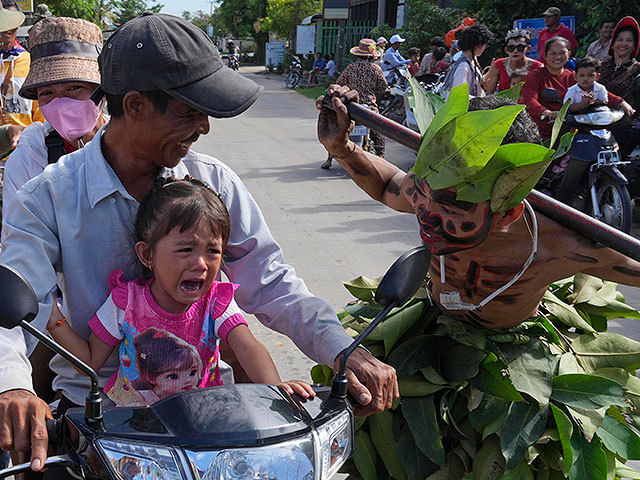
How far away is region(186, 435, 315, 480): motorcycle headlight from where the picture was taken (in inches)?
52.4

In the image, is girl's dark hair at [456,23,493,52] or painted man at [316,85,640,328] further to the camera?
girl's dark hair at [456,23,493,52]

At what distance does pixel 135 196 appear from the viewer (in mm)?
2215

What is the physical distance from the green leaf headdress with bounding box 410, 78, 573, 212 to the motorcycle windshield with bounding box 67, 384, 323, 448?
0.95m

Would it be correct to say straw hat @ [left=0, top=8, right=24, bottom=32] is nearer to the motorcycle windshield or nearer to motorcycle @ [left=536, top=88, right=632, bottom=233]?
the motorcycle windshield

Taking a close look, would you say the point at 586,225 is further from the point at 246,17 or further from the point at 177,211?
the point at 246,17

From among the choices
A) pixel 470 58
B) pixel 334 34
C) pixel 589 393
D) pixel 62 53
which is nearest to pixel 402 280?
pixel 589 393

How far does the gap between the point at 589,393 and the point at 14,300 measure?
178cm

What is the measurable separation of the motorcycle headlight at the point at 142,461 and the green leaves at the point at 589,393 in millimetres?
1479

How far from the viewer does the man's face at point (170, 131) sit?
2051 mm

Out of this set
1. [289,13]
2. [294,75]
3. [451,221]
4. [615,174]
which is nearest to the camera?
[451,221]

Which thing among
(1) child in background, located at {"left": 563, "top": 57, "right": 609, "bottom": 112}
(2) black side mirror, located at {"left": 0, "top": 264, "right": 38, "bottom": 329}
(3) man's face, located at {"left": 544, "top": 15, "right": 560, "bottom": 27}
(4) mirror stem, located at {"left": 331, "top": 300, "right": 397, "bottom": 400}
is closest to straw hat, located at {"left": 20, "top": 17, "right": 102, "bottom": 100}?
(2) black side mirror, located at {"left": 0, "top": 264, "right": 38, "bottom": 329}

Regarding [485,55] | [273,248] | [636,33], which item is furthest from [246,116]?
[273,248]

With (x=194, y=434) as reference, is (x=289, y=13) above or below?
below

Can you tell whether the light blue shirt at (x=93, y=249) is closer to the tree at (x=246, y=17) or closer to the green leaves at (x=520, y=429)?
the green leaves at (x=520, y=429)
